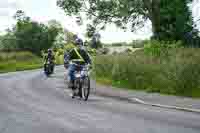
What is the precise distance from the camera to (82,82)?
1438cm

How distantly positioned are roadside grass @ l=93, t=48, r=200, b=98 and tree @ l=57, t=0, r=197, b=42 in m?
15.7

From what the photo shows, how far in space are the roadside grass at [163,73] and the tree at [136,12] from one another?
15660 millimetres

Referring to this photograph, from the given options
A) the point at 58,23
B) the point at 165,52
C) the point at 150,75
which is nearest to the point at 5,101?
the point at 150,75

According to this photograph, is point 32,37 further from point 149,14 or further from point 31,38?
point 149,14

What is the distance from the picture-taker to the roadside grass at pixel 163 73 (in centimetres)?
1533

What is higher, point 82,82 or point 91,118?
point 82,82

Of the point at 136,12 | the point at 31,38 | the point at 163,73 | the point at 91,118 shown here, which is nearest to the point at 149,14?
the point at 136,12

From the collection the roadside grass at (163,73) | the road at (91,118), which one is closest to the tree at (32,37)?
the roadside grass at (163,73)

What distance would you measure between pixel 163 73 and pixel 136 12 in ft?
77.6

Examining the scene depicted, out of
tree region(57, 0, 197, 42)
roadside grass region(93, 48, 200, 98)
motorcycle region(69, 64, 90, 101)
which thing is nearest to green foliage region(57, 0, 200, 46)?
tree region(57, 0, 197, 42)

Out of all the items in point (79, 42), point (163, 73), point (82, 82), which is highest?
point (79, 42)

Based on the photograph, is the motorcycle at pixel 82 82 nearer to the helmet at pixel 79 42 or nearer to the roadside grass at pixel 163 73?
the helmet at pixel 79 42

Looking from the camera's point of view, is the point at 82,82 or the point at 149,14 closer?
the point at 82,82

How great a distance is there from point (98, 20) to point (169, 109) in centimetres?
3076
